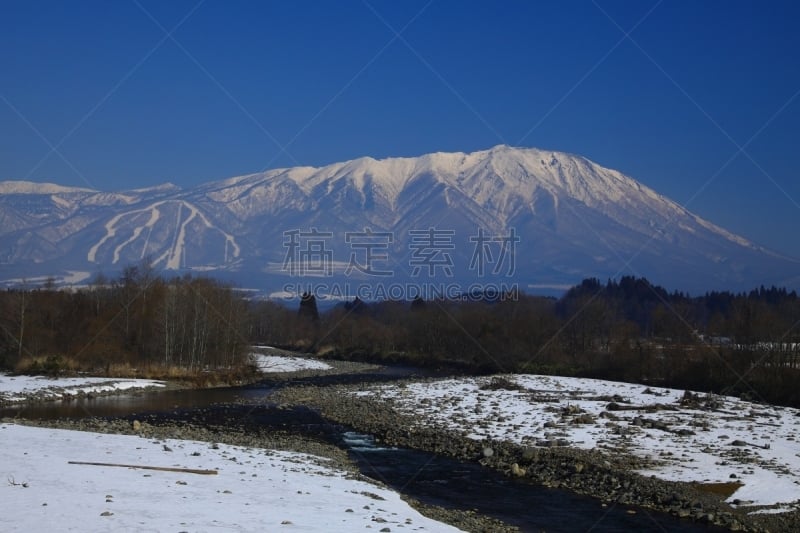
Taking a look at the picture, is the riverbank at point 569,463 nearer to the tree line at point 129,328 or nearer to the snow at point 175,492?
the snow at point 175,492

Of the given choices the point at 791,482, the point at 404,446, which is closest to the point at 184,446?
the point at 404,446

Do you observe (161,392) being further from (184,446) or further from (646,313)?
(646,313)

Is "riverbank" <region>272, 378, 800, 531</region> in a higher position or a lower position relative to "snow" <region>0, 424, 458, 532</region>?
lower

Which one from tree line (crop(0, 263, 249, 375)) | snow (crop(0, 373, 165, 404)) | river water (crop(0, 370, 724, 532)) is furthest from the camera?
tree line (crop(0, 263, 249, 375))

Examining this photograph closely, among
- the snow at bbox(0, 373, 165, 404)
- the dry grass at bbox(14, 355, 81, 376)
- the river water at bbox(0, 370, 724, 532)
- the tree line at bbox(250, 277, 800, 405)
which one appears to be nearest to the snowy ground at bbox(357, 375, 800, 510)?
the river water at bbox(0, 370, 724, 532)

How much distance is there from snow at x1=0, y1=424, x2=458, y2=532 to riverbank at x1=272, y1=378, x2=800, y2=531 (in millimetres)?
5684

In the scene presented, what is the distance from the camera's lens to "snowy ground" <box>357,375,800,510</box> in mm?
19359

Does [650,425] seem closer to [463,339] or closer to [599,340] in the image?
[599,340]

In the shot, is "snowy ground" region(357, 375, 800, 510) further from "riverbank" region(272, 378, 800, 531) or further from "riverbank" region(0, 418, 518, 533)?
"riverbank" region(0, 418, 518, 533)

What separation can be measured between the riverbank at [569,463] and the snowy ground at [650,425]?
11.1 inches

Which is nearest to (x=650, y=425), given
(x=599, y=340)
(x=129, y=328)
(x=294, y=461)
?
(x=294, y=461)

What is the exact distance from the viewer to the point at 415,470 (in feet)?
69.0

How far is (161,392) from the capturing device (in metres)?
40.4

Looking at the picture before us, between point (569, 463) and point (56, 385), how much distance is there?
2864cm
